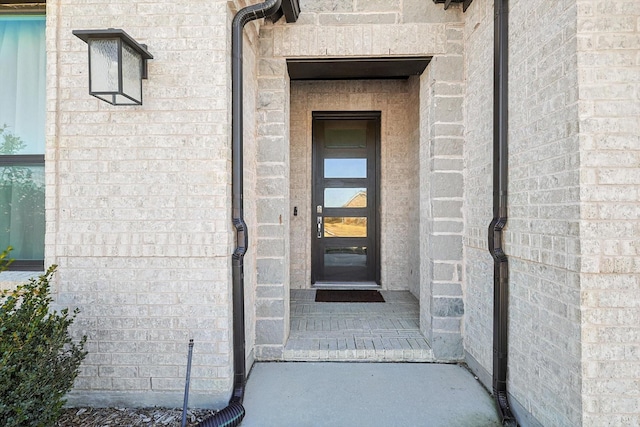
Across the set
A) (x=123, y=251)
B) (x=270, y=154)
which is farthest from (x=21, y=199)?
(x=270, y=154)

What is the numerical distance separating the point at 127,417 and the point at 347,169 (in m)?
3.53

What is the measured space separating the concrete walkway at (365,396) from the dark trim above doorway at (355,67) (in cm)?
247

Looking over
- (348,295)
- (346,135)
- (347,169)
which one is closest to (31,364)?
(348,295)

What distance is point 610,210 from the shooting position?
4.97 ft

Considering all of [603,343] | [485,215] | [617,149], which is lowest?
[603,343]

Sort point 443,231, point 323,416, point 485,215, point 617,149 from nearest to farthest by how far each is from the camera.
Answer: point 617,149 → point 323,416 → point 485,215 → point 443,231

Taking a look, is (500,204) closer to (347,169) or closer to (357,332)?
(357,332)

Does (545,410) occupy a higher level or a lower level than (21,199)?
lower

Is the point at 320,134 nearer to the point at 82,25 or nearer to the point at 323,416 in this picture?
the point at 82,25

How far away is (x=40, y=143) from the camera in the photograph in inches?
95.7

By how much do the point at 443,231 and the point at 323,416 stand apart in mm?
1604

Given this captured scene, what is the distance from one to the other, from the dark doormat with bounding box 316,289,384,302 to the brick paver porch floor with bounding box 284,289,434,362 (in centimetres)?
15

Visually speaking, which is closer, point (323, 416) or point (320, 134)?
point (323, 416)

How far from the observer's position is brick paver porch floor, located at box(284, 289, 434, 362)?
2.71 m
